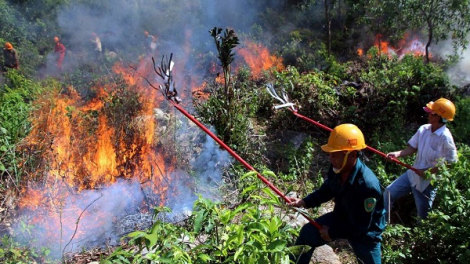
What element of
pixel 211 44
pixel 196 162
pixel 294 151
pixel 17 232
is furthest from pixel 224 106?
pixel 211 44

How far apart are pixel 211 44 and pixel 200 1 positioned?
144 inches

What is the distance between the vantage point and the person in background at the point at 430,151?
407 centimetres

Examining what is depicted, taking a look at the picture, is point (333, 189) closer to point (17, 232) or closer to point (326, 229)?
point (326, 229)

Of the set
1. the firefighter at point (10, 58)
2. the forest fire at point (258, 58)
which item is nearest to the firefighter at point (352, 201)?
the forest fire at point (258, 58)

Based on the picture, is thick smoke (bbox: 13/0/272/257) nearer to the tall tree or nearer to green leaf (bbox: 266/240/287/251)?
green leaf (bbox: 266/240/287/251)

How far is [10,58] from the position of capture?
11.6 m

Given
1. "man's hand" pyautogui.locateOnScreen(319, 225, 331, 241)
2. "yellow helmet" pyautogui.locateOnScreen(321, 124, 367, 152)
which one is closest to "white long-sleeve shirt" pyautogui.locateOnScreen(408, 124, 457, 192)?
"yellow helmet" pyautogui.locateOnScreen(321, 124, 367, 152)

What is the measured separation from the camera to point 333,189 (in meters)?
3.33

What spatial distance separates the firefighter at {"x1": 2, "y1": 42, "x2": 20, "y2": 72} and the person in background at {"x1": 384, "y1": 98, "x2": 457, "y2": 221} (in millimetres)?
11928

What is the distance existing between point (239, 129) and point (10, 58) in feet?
31.3

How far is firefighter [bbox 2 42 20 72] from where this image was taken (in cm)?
1146

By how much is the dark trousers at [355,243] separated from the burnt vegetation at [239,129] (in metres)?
0.27

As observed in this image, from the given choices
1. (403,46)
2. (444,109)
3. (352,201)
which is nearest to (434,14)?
(403,46)

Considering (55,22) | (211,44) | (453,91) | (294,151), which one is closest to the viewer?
(294,151)
